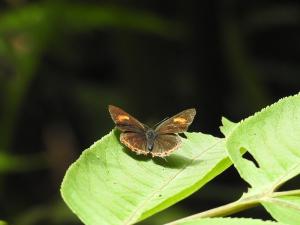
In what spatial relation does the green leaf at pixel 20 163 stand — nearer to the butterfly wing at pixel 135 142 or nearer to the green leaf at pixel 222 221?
the butterfly wing at pixel 135 142

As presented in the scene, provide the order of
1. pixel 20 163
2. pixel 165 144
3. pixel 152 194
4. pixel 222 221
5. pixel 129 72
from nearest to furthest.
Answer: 1. pixel 222 221
2. pixel 152 194
3. pixel 165 144
4. pixel 20 163
5. pixel 129 72

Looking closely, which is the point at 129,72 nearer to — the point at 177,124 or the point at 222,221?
the point at 177,124

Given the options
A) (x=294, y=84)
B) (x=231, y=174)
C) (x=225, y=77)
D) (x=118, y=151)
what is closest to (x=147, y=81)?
(x=225, y=77)

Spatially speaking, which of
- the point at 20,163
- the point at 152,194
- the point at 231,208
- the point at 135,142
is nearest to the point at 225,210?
the point at 231,208

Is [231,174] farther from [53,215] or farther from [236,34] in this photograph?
[53,215]

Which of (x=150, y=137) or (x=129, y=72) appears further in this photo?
(x=129, y=72)
